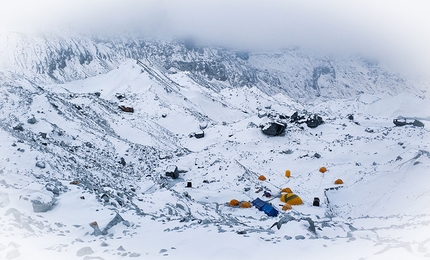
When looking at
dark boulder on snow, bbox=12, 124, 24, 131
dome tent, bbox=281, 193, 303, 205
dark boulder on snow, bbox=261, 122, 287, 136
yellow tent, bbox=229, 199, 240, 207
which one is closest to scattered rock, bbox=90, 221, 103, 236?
yellow tent, bbox=229, 199, 240, 207

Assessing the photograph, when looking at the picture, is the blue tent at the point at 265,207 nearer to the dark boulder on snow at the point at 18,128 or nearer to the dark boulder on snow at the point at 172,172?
the dark boulder on snow at the point at 172,172

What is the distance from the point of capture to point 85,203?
1711 centimetres

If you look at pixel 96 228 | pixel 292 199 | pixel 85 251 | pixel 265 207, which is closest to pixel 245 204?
pixel 265 207

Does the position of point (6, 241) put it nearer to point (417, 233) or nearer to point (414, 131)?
point (417, 233)

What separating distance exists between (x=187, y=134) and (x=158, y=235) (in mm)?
44269

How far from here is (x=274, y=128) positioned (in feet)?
147

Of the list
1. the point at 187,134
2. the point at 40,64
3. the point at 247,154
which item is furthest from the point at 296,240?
the point at 40,64

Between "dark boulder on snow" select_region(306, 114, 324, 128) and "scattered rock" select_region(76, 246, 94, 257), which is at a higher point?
"scattered rock" select_region(76, 246, 94, 257)

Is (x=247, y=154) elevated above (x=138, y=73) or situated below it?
below

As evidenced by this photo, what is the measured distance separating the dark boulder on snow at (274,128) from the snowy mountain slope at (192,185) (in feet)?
2.43

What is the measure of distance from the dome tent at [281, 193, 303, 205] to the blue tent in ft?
9.40

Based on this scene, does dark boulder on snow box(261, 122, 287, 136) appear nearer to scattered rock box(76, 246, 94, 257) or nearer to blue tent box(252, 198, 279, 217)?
blue tent box(252, 198, 279, 217)

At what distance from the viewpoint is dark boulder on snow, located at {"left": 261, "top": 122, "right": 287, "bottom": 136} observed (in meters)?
44.9

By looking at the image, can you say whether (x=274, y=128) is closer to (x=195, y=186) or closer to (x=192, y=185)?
(x=192, y=185)
